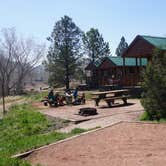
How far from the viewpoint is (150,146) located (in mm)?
8430

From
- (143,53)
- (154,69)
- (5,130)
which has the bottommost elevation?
(5,130)

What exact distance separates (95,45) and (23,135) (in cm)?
3342

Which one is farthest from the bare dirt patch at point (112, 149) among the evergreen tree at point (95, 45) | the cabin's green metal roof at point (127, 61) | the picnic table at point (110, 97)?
the evergreen tree at point (95, 45)

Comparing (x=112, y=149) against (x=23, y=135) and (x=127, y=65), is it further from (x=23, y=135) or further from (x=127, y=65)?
(x=127, y=65)

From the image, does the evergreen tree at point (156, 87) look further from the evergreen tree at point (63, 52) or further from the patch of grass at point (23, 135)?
the evergreen tree at point (63, 52)

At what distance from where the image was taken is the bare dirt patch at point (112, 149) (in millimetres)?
7562

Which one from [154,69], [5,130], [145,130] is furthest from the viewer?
[5,130]

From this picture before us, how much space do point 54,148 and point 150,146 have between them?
8.38 ft

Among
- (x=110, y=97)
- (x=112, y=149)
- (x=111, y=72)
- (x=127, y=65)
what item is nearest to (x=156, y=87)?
(x=112, y=149)

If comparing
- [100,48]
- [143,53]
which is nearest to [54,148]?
[143,53]

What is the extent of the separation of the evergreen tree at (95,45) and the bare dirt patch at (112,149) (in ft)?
117

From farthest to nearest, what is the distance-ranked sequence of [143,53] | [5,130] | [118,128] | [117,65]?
[117,65] < [143,53] < [5,130] < [118,128]

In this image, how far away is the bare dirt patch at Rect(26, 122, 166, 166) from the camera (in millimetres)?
7562

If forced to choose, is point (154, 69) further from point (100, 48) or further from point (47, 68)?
point (100, 48)
